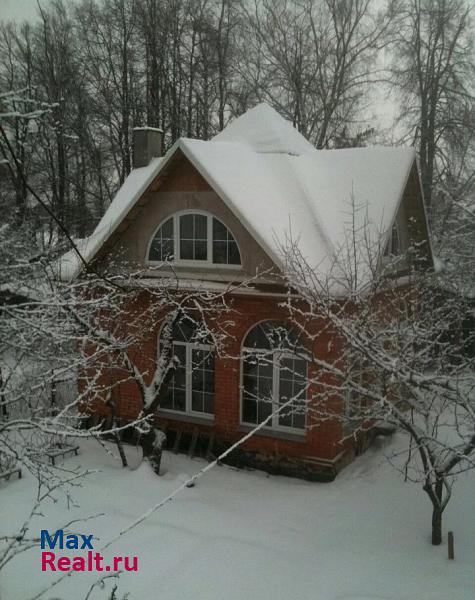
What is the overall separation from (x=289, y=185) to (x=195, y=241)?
2.42m

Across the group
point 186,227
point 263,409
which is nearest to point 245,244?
point 186,227

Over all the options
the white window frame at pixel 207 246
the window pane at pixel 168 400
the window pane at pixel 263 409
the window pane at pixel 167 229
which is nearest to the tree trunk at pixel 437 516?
the window pane at pixel 263 409

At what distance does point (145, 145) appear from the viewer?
13.7 m

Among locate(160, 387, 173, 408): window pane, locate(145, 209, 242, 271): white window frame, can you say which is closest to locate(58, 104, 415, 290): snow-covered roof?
locate(145, 209, 242, 271): white window frame

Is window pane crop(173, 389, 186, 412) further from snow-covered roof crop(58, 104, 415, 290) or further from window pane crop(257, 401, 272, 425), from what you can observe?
snow-covered roof crop(58, 104, 415, 290)

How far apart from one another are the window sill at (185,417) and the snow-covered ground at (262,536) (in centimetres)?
115

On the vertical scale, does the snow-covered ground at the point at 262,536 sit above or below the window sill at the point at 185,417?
below

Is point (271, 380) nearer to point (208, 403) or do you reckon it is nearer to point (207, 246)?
point (208, 403)

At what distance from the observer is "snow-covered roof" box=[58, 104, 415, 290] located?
31.9ft

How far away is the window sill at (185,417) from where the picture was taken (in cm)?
1127

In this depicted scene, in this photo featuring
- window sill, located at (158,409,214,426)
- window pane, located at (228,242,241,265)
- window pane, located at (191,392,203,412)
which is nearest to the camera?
window pane, located at (228,242,241,265)

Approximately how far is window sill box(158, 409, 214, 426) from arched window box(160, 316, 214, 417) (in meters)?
0.10

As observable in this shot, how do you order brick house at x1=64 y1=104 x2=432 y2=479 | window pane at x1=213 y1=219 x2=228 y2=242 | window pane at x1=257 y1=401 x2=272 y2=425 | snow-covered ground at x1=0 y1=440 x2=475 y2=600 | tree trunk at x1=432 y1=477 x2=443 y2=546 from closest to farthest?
snow-covered ground at x1=0 y1=440 x2=475 y2=600
tree trunk at x1=432 y1=477 x2=443 y2=546
brick house at x1=64 y1=104 x2=432 y2=479
window pane at x1=213 y1=219 x2=228 y2=242
window pane at x1=257 y1=401 x2=272 y2=425

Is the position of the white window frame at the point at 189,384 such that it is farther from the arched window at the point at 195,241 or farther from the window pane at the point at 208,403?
the arched window at the point at 195,241
